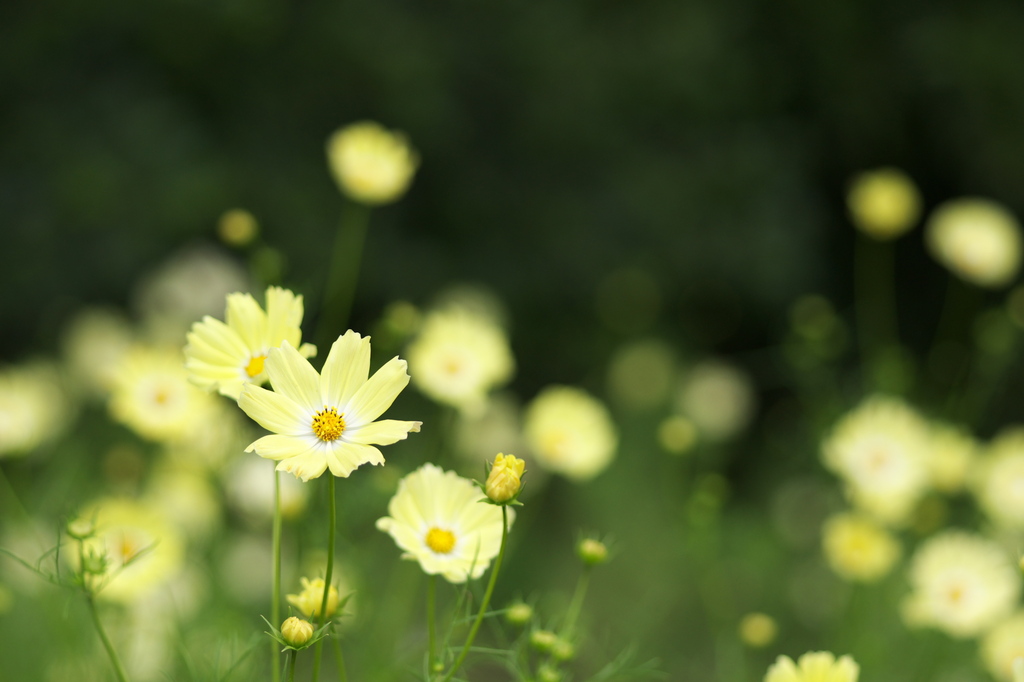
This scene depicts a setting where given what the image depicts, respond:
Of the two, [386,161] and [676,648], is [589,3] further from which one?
[676,648]

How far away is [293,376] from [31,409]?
110 cm

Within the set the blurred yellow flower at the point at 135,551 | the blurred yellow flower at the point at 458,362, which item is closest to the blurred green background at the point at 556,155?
the blurred yellow flower at the point at 458,362

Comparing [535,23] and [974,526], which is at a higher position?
[535,23]

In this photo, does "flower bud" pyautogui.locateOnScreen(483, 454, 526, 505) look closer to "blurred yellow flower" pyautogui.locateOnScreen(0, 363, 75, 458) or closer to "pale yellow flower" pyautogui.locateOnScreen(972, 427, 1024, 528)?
"blurred yellow flower" pyautogui.locateOnScreen(0, 363, 75, 458)

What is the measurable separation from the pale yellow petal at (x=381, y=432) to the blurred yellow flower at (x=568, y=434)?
1.91 feet

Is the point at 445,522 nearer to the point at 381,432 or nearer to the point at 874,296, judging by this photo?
the point at 381,432

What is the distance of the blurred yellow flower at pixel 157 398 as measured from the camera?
0.94 metres

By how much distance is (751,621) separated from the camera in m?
0.92

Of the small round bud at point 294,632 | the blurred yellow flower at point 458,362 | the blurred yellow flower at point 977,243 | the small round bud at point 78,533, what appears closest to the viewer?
the small round bud at point 294,632

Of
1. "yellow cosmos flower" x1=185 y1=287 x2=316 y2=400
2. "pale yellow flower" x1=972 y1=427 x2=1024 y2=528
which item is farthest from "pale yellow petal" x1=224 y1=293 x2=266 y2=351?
"pale yellow flower" x1=972 y1=427 x2=1024 y2=528

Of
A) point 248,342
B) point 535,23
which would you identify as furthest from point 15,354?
point 248,342

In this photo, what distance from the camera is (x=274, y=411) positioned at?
0.55m

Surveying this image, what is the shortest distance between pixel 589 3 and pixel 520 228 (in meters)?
0.69

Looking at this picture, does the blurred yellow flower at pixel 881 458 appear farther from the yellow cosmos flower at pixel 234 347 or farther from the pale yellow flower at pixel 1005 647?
the yellow cosmos flower at pixel 234 347
